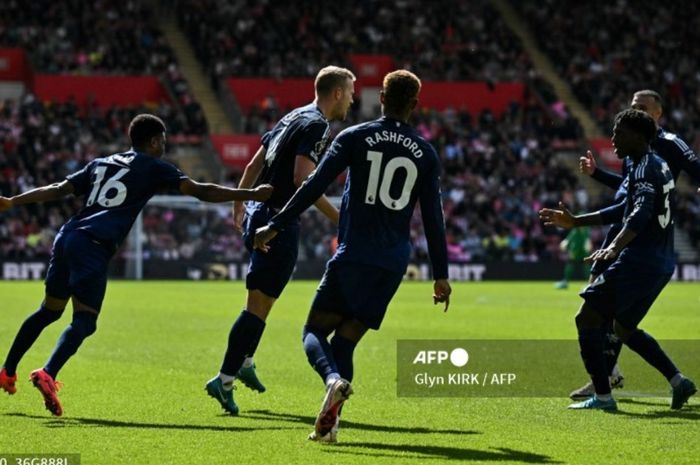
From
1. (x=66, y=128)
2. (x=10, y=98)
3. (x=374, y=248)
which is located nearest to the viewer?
(x=374, y=248)

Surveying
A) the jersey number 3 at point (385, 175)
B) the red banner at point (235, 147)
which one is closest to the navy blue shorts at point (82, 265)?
the jersey number 3 at point (385, 175)

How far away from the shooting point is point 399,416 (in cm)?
941

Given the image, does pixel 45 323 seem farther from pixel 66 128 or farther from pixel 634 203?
pixel 66 128

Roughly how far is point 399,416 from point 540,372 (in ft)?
11.9

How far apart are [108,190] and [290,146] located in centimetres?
139

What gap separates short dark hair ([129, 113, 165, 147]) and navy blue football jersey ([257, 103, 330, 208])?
856 mm

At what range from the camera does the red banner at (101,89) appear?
44.1m

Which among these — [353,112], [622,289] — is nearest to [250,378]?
[622,289]

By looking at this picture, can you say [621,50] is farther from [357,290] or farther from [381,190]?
[357,290]

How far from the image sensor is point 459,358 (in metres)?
13.1

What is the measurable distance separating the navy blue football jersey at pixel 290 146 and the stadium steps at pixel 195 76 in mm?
36464

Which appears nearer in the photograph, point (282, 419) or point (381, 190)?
point (381, 190)

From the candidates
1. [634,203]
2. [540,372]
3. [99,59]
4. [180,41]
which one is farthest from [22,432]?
[180,41]

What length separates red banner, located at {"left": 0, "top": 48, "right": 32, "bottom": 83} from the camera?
44.5 meters
